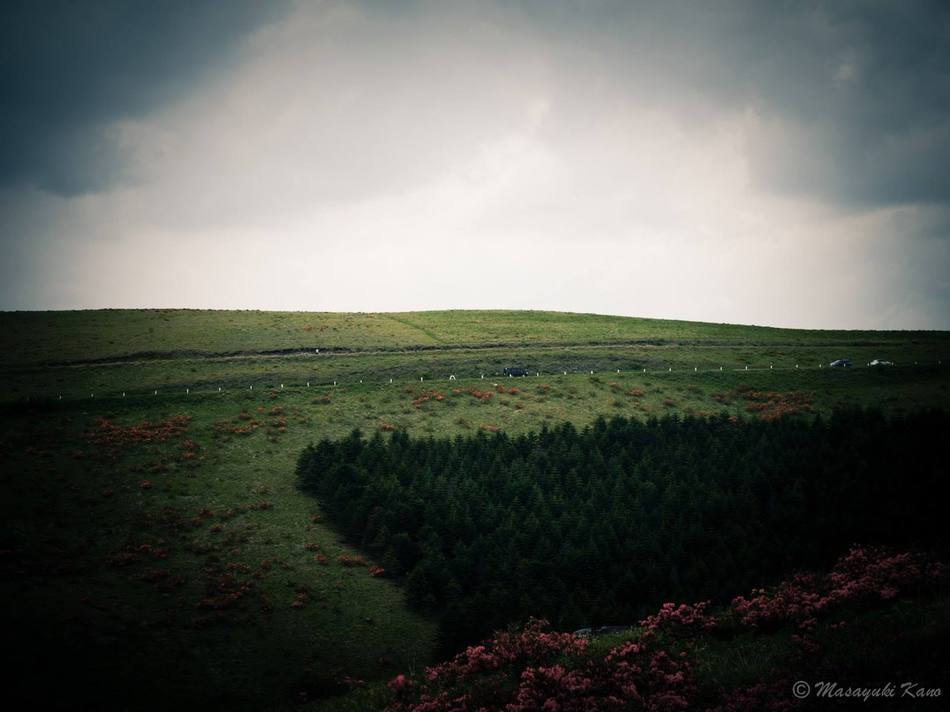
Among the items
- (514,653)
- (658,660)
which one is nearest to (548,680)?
(514,653)

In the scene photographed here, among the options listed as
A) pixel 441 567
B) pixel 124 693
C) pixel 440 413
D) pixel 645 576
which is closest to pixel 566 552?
pixel 645 576

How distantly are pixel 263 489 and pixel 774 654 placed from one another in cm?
3577

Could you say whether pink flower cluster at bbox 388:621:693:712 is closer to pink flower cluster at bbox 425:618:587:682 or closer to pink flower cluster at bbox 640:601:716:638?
pink flower cluster at bbox 425:618:587:682

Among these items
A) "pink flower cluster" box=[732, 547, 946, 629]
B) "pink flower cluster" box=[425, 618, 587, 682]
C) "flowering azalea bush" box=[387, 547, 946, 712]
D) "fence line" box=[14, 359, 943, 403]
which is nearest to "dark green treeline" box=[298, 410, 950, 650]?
"pink flower cluster" box=[732, 547, 946, 629]

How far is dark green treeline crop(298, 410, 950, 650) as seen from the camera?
A: 26688mm

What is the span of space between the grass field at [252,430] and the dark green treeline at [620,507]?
10.5 feet

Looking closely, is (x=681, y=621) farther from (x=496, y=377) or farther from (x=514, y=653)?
(x=496, y=377)

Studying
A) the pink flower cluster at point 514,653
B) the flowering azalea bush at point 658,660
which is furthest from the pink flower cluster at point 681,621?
the pink flower cluster at point 514,653

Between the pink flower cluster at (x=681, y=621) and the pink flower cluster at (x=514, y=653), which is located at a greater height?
the pink flower cluster at (x=681, y=621)

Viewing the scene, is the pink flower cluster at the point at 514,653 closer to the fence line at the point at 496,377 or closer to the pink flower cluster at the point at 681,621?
the pink flower cluster at the point at 681,621

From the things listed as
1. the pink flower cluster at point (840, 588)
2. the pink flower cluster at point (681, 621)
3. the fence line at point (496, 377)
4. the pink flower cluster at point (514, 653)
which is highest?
the fence line at point (496, 377)

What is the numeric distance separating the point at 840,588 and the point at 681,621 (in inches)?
221

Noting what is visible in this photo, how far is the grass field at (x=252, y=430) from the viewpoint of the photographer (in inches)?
1066

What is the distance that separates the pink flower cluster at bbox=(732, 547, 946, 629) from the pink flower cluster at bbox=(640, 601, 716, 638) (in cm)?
115
